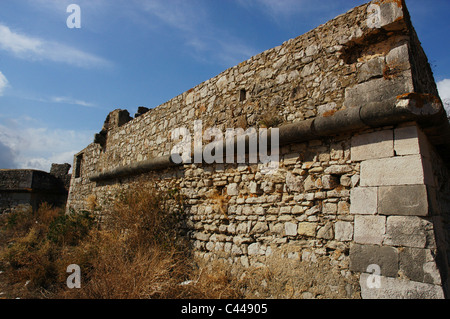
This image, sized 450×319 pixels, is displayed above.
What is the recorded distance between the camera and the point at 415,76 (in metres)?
3.17

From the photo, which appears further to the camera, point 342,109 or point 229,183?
point 229,183

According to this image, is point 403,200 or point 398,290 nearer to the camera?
point 398,290

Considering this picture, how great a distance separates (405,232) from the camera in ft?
9.08

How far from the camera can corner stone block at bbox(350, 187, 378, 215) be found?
3.01m

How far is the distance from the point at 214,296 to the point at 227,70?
12.0 feet

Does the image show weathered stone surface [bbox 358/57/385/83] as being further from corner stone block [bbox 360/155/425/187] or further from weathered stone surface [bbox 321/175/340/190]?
weathered stone surface [bbox 321/175/340/190]

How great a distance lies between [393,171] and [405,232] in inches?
23.8

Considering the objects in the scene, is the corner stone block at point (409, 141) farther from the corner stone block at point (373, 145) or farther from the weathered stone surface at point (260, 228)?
the weathered stone surface at point (260, 228)

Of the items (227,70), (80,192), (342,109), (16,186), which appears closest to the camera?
(342,109)

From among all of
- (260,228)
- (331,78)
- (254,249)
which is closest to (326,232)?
(260,228)

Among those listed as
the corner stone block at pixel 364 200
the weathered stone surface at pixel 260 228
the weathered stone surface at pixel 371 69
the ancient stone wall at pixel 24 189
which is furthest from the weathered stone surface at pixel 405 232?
the ancient stone wall at pixel 24 189

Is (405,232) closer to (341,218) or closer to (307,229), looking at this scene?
(341,218)
